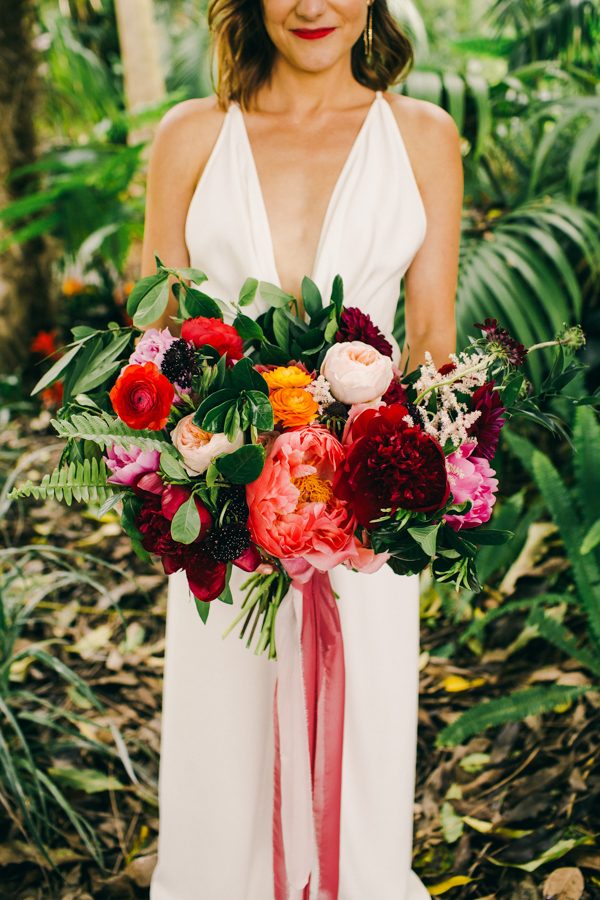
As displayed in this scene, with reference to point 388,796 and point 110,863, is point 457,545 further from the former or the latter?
point 110,863

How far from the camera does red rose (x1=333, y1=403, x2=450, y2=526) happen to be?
1.22 meters

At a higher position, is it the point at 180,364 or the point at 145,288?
the point at 145,288

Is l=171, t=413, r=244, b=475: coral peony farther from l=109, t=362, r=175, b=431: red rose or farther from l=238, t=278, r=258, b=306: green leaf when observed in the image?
l=238, t=278, r=258, b=306: green leaf

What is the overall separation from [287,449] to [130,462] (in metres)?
0.24

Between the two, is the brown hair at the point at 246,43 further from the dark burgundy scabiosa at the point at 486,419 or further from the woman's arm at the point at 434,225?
the dark burgundy scabiosa at the point at 486,419

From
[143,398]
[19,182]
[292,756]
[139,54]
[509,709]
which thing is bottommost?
[509,709]

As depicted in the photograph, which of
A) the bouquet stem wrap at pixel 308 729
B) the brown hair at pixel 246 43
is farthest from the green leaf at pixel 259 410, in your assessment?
the brown hair at pixel 246 43

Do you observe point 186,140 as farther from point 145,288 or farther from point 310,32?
point 145,288

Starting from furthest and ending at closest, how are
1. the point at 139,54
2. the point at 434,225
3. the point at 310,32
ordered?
the point at 139,54, the point at 434,225, the point at 310,32

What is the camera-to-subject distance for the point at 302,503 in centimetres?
132

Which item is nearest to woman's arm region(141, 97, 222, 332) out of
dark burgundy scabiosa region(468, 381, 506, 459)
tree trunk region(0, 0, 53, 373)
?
dark burgundy scabiosa region(468, 381, 506, 459)

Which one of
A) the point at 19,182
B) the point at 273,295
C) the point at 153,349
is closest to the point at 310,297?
the point at 273,295

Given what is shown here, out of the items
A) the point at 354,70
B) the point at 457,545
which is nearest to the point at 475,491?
the point at 457,545

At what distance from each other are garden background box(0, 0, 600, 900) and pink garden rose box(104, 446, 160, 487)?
682mm
